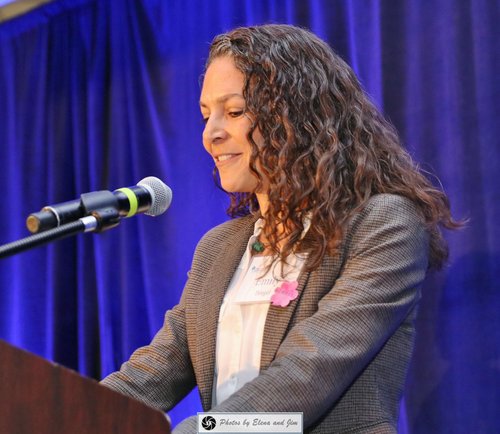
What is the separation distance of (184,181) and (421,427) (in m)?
1.30

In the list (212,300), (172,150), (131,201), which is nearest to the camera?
(131,201)

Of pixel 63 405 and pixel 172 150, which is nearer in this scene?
pixel 63 405

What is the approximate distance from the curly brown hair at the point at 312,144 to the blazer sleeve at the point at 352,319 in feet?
0.25

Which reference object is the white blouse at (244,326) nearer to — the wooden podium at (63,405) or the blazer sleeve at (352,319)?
the blazer sleeve at (352,319)

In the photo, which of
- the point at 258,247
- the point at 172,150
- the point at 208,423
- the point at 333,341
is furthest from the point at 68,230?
the point at 172,150

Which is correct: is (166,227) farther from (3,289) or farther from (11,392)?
(11,392)

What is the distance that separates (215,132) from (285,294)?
479mm

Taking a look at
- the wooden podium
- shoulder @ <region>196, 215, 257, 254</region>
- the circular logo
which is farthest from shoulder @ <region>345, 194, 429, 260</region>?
the wooden podium

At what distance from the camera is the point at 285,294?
71.7 inches

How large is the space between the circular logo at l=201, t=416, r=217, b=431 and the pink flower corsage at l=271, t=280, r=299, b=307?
57 centimetres

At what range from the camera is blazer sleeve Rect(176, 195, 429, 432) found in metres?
1.54

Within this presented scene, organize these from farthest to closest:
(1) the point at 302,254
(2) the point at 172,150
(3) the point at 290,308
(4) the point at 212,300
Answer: (2) the point at 172,150 → (4) the point at 212,300 → (1) the point at 302,254 → (3) the point at 290,308

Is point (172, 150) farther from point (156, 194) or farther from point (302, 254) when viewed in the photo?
point (156, 194)

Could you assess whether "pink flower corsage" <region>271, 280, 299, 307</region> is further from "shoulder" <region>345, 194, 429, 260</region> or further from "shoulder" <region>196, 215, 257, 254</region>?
"shoulder" <region>196, 215, 257, 254</region>
